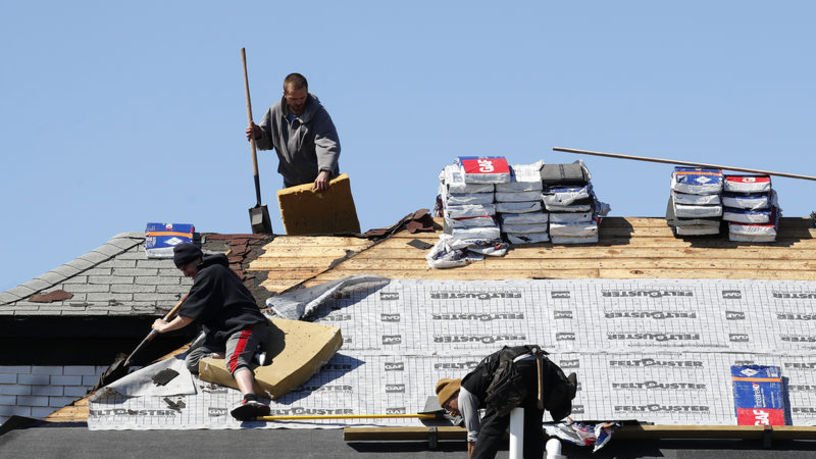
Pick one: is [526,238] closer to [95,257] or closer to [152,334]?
[152,334]

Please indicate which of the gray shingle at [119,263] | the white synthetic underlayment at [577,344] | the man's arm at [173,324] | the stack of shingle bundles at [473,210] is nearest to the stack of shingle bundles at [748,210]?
the white synthetic underlayment at [577,344]

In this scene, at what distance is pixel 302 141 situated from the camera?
48.0ft

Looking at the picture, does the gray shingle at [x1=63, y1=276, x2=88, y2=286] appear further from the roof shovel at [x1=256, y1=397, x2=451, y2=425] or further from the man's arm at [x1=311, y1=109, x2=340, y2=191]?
the roof shovel at [x1=256, y1=397, x2=451, y2=425]

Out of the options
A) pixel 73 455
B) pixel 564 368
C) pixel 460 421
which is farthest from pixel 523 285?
pixel 73 455

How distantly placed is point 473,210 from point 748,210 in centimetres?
251

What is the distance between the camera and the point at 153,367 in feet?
38.5

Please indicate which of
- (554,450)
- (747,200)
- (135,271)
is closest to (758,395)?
(554,450)

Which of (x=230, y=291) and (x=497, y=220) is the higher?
(x=497, y=220)

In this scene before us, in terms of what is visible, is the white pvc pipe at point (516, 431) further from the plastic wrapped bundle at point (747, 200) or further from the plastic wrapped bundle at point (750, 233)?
the plastic wrapped bundle at point (747, 200)

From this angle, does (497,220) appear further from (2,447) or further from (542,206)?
(2,447)

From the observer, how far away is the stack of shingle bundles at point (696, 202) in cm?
1388

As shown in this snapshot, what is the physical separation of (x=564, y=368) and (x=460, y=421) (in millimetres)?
1360

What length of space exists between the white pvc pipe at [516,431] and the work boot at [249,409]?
2032 millimetres

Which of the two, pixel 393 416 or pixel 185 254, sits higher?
pixel 185 254
